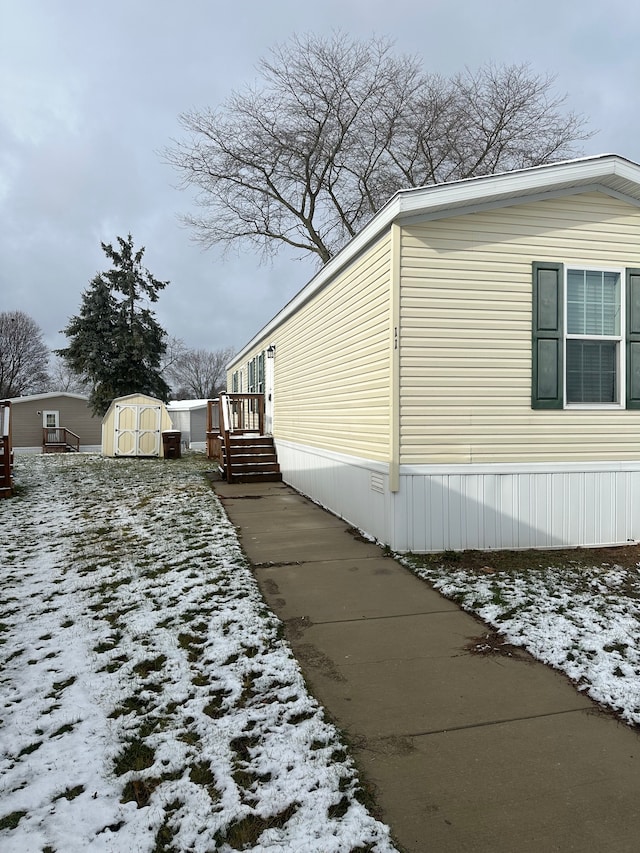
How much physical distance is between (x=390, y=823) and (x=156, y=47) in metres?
15.2

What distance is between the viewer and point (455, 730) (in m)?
2.46

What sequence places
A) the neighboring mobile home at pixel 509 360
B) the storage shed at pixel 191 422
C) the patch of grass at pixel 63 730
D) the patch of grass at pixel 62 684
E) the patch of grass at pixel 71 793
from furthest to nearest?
the storage shed at pixel 191 422, the neighboring mobile home at pixel 509 360, the patch of grass at pixel 62 684, the patch of grass at pixel 63 730, the patch of grass at pixel 71 793

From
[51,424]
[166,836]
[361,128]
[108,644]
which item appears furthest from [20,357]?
[166,836]

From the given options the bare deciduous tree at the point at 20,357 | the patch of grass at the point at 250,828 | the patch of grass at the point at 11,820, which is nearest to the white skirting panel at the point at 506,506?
the patch of grass at the point at 250,828

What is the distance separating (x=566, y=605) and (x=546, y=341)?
2.75 metres

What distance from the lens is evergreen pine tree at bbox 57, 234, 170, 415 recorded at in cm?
2623

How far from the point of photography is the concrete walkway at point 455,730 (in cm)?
186

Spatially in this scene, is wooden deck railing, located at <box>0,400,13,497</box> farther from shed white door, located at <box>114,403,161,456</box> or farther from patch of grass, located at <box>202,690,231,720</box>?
patch of grass, located at <box>202,690,231,720</box>

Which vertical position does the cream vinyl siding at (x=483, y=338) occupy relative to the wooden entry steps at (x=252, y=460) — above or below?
above

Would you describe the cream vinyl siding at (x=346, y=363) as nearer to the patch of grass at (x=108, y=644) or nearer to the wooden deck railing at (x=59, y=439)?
the patch of grass at (x=108, y=644)

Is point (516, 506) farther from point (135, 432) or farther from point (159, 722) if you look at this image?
point (135, 432)

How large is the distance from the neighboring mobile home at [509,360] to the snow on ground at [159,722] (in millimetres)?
2140

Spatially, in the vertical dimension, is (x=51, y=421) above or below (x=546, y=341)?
below

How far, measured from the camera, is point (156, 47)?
12.5m
